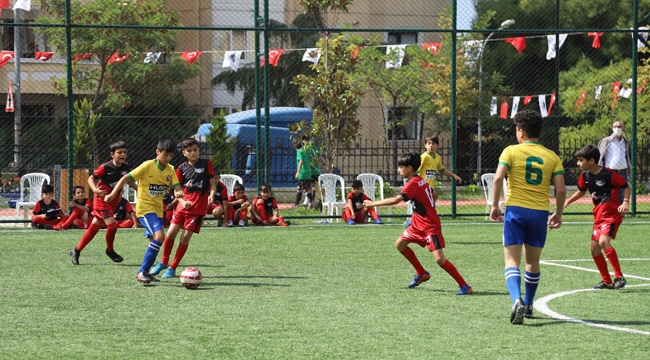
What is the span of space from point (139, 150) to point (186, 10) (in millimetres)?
12640

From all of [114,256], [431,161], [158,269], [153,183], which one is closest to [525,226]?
[158,269]

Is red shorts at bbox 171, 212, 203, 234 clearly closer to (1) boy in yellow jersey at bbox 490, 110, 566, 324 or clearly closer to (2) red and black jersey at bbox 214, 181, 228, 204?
(1) boy in yellow jersey at bbox 490, 110, 566, 324

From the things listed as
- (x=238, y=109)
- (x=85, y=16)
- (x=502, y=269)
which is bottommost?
(x=502, y=269)

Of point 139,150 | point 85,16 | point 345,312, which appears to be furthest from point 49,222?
point 85,16

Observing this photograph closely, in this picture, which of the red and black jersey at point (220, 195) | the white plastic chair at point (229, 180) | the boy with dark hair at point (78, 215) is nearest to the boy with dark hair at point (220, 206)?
the red and black jersey at point (220, 195)

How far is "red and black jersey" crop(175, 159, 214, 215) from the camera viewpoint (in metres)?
10.9

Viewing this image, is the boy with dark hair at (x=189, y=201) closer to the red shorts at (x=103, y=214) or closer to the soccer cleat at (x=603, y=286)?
the red shorts at (x=103, y=214)

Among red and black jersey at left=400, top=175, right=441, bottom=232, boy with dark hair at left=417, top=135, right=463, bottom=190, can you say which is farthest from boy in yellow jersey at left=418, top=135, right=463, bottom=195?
red and black jersey at left=400, top=175, right=441, bottom=232

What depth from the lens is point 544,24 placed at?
1631 inches

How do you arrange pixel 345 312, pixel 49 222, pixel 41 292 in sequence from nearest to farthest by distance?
pixel 345 312
pixel 41 292
pixel 49 222

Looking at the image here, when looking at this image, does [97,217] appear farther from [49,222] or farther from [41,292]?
[49,222]

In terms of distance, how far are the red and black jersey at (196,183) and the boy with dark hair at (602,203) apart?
156 inches

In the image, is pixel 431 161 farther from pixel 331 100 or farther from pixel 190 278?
pixel 331 100

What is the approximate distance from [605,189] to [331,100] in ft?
37.7
